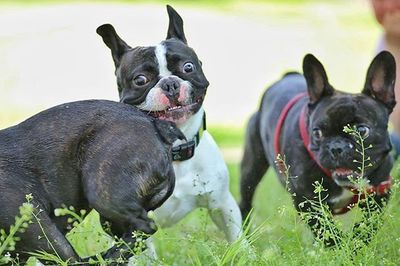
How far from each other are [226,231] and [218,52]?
11832 millimetres

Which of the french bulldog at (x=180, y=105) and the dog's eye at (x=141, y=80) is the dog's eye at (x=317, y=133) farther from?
the dog's eye at (x=141, y=80)

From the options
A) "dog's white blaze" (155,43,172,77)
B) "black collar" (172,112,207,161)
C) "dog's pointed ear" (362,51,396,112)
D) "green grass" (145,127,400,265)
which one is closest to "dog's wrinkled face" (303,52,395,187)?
"dog's pointed ear" (362,51,396,112)

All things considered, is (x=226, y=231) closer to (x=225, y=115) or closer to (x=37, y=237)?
(x=37, y=237)

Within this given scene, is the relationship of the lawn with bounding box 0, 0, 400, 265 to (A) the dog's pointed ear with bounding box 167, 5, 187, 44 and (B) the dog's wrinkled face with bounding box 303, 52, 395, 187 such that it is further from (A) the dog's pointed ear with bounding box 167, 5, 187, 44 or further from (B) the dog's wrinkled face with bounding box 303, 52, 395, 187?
(A) the dog's pointed ear with bounding box 167, 5, 187, 44

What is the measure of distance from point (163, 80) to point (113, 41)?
0.40 metres

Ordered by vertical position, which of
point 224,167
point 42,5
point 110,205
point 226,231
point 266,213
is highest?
point 110,205

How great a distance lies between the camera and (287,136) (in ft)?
17.0

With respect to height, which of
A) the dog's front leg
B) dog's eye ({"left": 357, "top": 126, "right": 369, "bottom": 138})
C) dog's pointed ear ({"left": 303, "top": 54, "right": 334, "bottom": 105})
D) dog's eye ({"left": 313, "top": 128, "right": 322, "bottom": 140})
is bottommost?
the dog's front leg

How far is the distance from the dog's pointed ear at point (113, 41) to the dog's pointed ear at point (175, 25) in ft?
0.90

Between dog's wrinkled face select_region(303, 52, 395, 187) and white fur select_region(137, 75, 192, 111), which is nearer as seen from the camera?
white fur select_region(137, 75, 192, 111)

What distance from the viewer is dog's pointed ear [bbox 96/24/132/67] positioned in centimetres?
460

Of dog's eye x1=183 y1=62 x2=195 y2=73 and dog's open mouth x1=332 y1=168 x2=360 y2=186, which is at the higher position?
dog's eye x1=183 y1=62 x2=195 y2=73

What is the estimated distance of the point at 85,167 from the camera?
376 centimetres

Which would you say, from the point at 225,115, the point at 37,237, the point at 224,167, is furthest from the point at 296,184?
the point at 225,115
